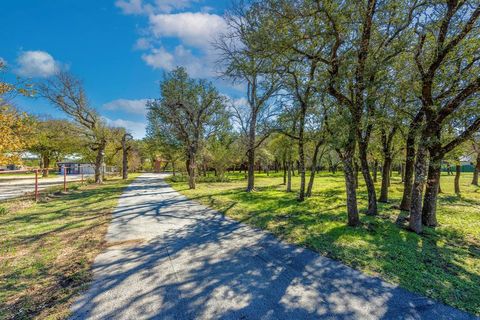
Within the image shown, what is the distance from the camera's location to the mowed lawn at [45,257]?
2.77m

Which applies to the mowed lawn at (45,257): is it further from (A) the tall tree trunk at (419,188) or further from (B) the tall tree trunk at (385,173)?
(B) the tall tree trunk at (385,173)

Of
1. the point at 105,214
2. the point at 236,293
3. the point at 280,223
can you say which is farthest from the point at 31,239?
the point at 280,223

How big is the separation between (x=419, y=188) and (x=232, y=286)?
5.81 meters

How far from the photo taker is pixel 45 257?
416cm

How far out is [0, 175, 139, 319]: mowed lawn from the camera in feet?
9.09

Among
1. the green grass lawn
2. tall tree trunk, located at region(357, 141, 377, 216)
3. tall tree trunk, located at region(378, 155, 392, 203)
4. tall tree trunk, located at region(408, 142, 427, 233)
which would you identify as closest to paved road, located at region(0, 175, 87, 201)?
the green grass lawn

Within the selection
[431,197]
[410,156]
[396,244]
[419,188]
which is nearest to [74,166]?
[396,244]

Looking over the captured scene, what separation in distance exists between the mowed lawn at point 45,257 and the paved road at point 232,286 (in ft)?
0.95

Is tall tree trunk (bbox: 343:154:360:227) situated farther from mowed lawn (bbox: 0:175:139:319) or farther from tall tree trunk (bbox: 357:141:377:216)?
mowed lawn (bbox: 0:175:139:319)

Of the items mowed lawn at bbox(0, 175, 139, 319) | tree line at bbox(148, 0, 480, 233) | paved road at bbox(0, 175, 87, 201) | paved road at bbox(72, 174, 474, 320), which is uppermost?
tree line at bbox(148, 0, 480, 233)

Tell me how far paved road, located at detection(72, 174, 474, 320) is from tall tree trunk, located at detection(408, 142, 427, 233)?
3.80 metres

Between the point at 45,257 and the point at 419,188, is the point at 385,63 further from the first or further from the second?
the point at 45,257

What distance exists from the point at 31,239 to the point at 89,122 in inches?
678

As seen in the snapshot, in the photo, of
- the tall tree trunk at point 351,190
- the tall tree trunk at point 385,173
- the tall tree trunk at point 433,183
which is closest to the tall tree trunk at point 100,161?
the tall tree trunk at point 351,190
